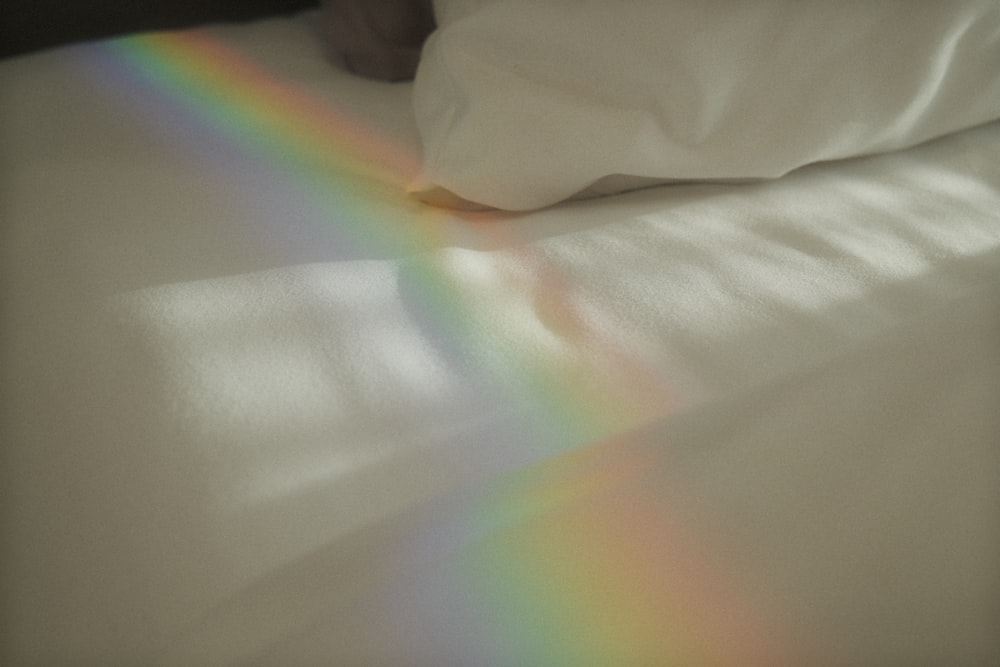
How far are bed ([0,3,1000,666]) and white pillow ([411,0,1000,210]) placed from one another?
0.02 metres

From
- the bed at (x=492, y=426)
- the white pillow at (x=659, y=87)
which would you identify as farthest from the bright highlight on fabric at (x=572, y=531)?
the white pillow at (x=659, y=87)

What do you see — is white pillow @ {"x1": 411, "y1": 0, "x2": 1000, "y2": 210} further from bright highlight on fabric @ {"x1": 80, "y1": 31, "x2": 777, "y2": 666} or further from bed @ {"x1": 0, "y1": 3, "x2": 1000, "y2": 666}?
bright highlight on fabric @ {"x1": 80, "y1": 31, "x2": 777, "y2": 666}

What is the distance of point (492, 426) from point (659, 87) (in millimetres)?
295

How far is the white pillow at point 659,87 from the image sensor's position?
56 centimetres

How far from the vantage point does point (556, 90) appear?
1.84ft

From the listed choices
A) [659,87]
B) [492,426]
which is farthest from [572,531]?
[659,87]

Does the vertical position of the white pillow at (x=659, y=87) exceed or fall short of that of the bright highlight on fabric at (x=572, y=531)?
it exceeds it

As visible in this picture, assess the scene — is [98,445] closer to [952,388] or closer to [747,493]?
[747,493]

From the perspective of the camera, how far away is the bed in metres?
0.35

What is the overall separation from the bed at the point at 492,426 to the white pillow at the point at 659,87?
0.07 ft

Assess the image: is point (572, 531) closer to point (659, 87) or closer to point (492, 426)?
point (492, 426)

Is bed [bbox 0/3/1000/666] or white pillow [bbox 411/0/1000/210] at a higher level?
white pillow [bbox 411/0/1000/210]

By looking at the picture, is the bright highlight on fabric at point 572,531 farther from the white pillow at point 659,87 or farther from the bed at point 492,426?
the white pillow at point 659,87

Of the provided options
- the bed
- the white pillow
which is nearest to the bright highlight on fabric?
the bed
